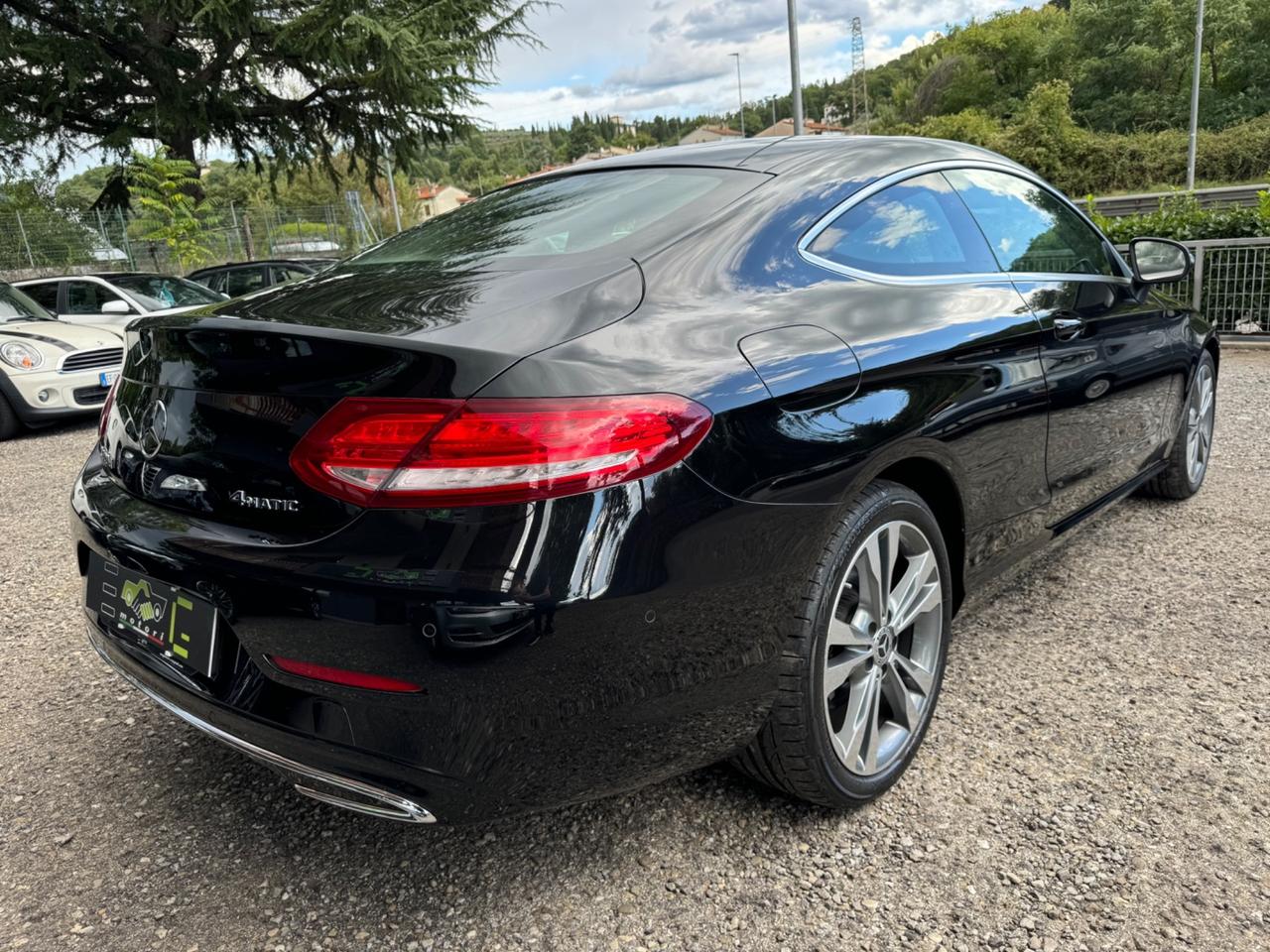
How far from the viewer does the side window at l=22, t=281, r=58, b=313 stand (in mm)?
9586

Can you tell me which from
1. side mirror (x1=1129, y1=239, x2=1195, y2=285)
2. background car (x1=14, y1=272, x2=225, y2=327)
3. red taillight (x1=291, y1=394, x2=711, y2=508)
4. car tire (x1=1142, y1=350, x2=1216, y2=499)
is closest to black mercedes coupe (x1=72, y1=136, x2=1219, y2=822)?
red taillight (x1=291, y1=394, x2=711, y2=508)

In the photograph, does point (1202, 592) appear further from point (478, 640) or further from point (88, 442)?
point (88, 442)

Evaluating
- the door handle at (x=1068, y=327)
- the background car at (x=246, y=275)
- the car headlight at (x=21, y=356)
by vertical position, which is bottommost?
the car headlight at (x=21, y=356)

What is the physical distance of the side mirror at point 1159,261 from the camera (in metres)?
3.51

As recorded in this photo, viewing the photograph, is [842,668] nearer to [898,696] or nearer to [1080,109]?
[898,696]

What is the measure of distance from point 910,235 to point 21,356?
7.81 metres

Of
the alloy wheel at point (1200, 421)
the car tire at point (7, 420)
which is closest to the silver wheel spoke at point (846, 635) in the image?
the alloy wheel at point (1200, 421)

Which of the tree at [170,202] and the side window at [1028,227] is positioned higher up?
the tree at [170,202]

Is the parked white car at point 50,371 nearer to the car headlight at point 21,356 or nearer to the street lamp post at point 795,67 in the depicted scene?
the car headlight at point 21,356

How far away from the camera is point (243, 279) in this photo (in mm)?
12977

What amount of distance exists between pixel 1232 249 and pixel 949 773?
8.30 metres

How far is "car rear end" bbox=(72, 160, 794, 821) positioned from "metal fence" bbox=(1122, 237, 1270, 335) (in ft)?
28.4

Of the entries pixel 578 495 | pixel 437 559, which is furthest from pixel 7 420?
pixel 578 495

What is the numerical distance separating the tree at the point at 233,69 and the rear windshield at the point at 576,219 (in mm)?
17997
